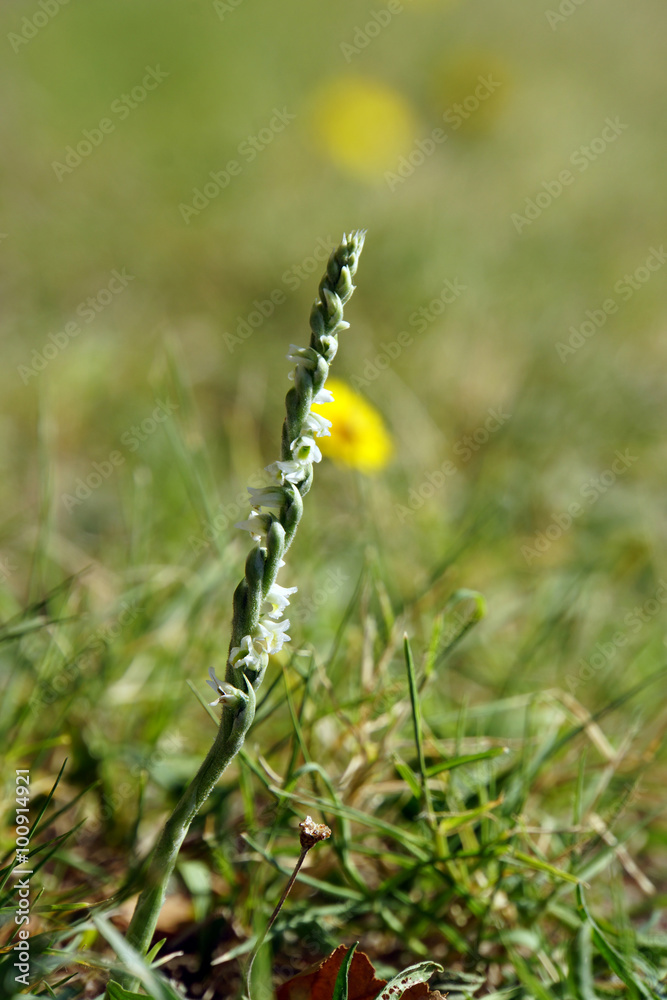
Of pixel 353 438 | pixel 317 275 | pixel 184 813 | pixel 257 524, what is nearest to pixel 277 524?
pixel 257 524

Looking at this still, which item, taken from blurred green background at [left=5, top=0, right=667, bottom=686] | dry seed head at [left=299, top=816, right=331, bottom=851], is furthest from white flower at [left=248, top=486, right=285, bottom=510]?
blurred green background at [left=5, top=0, right=667, bottom=686]

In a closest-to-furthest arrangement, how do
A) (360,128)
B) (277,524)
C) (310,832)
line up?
(277,524) < (310,832) < (360,128)

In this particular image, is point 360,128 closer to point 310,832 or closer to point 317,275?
point 317,275

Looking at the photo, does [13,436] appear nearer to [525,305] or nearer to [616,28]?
[525,305]

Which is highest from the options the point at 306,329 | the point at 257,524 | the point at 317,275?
the point at 257,524

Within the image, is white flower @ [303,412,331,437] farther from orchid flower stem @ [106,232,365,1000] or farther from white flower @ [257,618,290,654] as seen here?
white flower @ [257,618,290,654]

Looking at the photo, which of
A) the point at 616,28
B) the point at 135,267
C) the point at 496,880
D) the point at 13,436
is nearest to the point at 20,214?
the point at 135,267

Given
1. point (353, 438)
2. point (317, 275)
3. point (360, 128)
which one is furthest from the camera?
point (360, 128)
